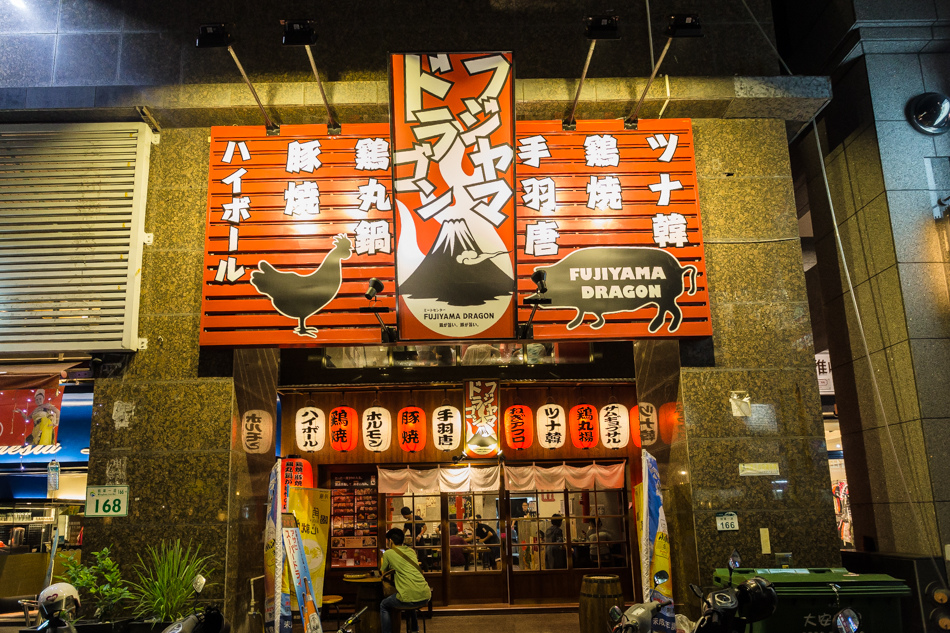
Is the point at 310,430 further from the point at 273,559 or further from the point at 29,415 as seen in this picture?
the point at 29,415

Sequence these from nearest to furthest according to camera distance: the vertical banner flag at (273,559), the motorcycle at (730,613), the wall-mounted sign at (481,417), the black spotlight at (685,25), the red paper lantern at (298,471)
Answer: the motorcycle at (730,613), the black spotlight at (685,25), the vertical banner flag at (273,559), the red paper lantern at (298,471), the wall-mounted sign at (481,417)

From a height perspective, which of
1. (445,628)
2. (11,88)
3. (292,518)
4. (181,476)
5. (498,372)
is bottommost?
(445,628)

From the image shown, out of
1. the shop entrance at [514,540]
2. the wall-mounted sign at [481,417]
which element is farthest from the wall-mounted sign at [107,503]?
the shop entrance at [514,540]

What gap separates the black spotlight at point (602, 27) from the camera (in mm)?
6367

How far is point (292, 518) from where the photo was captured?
6.95 metres

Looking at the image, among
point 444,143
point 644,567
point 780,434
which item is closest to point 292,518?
point 644,567

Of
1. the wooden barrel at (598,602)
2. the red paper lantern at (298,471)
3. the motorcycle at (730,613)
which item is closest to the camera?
the motorcycle at (730,613)

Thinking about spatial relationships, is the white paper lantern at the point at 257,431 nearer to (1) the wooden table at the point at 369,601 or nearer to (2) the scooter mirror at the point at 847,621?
(1) the wooden table at the point at 369,601

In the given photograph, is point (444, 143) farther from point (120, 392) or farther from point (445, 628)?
point (445, 628)

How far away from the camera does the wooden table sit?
1007 cm

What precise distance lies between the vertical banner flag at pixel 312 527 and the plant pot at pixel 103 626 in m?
1.77

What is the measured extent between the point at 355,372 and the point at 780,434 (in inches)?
300

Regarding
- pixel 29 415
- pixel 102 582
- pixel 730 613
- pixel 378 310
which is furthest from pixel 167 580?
pixel 730 613

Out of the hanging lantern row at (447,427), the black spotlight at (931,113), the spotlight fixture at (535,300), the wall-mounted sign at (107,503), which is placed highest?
the black spotlight at (931,113)
